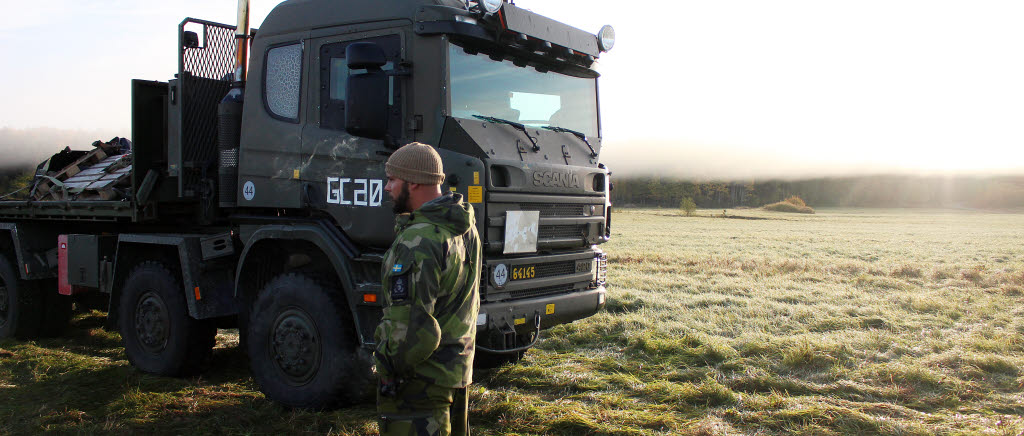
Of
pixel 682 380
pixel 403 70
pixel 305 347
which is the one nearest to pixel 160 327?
pixel 305 347

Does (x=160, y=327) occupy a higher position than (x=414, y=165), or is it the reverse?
(x=414, y=165)

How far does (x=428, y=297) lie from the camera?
2758mm

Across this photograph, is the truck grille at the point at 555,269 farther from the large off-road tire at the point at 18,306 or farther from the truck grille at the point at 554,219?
the large off-road tire at the point at 18,306

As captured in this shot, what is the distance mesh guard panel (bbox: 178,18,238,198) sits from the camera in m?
6.10

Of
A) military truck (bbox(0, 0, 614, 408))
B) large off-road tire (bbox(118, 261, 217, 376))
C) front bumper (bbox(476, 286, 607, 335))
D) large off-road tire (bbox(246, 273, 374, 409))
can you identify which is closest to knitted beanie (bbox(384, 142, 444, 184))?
military truck (bbox(0, 0, 614, 408))

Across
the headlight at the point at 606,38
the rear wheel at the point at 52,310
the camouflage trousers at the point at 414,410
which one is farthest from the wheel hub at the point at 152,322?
the headlight at the point at 606,38

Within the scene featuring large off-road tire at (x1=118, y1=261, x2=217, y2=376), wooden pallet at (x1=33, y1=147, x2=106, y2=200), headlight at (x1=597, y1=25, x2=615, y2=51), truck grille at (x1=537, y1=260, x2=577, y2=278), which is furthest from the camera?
wooden pallet at (x1=33, y1=147, x2=106, y2=200)

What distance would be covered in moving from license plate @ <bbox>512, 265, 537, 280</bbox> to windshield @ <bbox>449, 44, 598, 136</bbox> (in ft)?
3.61

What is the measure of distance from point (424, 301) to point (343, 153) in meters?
2.61

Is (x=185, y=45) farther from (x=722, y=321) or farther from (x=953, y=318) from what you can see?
(x=953, y=318)

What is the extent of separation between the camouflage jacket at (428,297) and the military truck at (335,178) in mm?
1768

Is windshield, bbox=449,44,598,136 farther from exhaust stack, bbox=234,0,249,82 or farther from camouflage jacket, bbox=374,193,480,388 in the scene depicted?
exhaust stack, bbox=234,0,249,82

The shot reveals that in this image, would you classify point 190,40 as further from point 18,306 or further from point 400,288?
point 400,288

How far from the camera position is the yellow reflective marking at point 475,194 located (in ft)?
15.2
